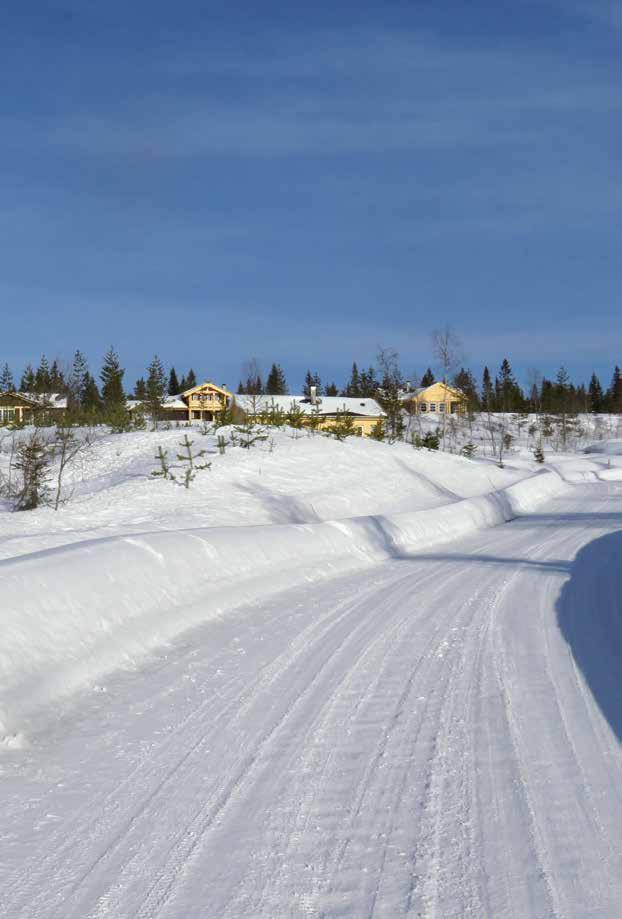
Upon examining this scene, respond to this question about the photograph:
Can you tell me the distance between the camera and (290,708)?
493cm

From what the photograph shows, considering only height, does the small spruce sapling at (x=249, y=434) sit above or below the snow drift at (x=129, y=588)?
above

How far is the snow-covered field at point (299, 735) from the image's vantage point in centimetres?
291

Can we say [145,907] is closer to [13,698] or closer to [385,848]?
[385,848]

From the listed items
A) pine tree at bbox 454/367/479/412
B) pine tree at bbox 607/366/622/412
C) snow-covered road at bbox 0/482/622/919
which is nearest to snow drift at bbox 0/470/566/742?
snow-covered road at bbox 0/482/622/919

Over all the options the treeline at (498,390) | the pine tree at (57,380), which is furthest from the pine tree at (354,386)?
the pine tree at (57,380)

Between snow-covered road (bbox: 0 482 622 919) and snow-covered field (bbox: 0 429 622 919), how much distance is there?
0.05 feet

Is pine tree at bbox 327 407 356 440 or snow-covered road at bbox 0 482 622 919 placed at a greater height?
pine tree at bbox 327 407 356 440

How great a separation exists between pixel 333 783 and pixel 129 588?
4.13 m

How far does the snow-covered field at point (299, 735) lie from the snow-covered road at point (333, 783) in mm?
14

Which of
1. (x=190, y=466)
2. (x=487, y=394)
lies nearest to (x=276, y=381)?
(x=487, y=394)

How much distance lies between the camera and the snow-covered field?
9.56 ft

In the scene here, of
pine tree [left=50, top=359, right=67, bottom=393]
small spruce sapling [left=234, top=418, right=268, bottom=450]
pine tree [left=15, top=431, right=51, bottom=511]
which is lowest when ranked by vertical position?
pine tree [left=15, top=431, right=51, bottom=511]

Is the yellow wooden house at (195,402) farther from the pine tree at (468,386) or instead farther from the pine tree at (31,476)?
the pine tree at (31,476)

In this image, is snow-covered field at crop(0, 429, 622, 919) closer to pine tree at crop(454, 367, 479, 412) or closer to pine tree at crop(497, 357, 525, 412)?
pine tree at crop(454, 367, 479, 412)
